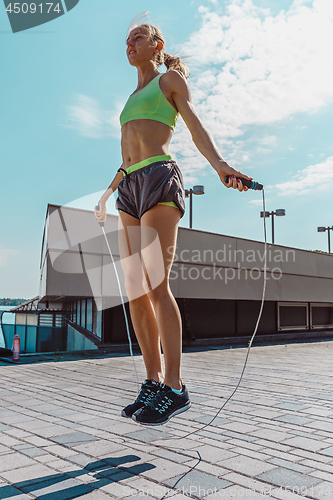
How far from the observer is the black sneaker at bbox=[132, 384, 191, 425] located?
2.15 m

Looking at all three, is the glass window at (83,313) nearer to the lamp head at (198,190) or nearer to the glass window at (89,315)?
the glass window at (89,315)

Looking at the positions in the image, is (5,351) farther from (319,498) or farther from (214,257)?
(319,498)

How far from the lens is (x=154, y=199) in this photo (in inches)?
92.6

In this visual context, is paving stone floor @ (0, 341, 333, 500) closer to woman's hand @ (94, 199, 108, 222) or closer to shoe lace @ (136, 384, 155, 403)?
shoe lace @ (136, 384, 155, 403)

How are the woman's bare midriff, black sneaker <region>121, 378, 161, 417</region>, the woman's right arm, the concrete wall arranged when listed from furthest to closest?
1. the concrete wall
2. the woman's right arm
3. the woman's bare midriff
4. black sneaker <region>121, 378, 161, 417</region>

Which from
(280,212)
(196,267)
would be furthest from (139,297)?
(280,212)

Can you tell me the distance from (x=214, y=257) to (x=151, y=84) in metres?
11.2

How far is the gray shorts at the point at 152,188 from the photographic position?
2.36m

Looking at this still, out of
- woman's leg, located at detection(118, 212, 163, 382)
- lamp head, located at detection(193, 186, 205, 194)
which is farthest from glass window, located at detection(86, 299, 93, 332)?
woman's leg, located at detection(118, 212, 163, 382)

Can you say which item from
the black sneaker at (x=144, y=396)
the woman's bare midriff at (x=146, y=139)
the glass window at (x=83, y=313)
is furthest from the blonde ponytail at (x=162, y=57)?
the glass window at (x=83, y=313)

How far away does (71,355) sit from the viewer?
32.6 ft

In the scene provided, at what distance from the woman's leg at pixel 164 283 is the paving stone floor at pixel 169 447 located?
49 centimetres

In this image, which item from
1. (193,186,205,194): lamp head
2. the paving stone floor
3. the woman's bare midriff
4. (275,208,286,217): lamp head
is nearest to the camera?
the paving stone floor

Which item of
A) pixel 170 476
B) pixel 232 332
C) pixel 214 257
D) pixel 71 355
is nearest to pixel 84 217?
pixel 71 355
